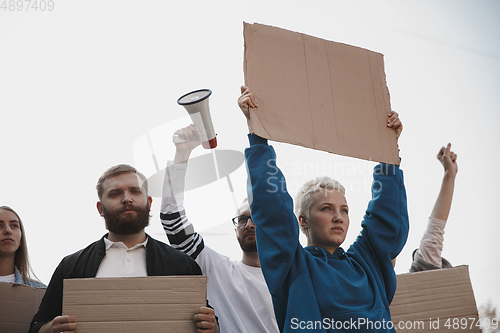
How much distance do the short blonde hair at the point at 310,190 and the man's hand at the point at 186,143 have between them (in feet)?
1.71

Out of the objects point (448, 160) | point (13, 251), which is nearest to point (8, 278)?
point (13, 251)

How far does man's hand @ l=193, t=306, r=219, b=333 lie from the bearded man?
34cm

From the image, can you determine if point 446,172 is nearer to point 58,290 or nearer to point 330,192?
point 330,192

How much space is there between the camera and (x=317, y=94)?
1739mm

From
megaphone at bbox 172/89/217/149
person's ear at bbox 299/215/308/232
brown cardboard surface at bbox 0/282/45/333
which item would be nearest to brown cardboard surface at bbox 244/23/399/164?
person's ear at bbox 299/215/308/232

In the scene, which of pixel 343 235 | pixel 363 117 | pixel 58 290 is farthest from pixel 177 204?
pixel 363 117

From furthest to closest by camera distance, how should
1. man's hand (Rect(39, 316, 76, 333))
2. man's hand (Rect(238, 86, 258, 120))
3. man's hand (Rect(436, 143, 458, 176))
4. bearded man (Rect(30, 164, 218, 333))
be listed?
1. man's hand (Rect(436, 143, 458, 176))
2. bearded man (Rect(30, 164, 218, 333))
3. man's hand (Rect(238, 86, 258, 120))
4. man's hand (Rect(39, 316, 76, 333))

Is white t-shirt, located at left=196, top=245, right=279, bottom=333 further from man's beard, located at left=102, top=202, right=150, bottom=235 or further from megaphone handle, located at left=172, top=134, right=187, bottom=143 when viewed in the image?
megaphone handle, located at left=172, top=134, right=187, bottom=143

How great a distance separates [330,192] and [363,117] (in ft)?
1.05

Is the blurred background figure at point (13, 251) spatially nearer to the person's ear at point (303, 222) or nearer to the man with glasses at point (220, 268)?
the man with glasses at point (220, 268)

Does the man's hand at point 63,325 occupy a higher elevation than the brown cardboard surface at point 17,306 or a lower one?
lower

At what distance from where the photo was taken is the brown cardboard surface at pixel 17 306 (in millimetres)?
1779

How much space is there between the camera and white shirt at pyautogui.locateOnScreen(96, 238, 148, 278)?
1.76m

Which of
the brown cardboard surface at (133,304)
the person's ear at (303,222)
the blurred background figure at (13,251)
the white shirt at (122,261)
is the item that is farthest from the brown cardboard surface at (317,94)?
the blurred background figure at (13,251)
